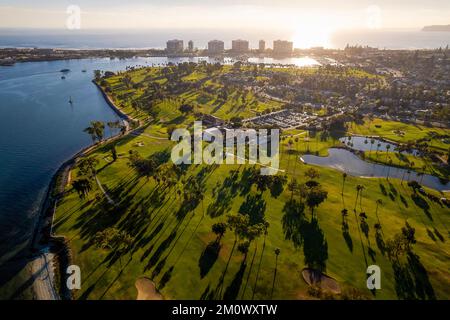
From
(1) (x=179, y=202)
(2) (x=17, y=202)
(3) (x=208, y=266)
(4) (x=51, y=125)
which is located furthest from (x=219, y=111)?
(3) (x=208, y=266)

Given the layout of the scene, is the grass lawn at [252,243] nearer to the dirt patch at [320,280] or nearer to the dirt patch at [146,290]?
the dirt patch at [146,290]

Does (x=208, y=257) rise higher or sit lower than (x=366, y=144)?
lower

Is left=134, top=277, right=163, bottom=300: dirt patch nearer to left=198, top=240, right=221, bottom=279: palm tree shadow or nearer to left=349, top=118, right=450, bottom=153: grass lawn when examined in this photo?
left=198, top=240, right=221, bottom=279: palm tree shadow

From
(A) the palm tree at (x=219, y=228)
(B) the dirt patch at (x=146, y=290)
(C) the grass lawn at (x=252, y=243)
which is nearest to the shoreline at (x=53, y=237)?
(C) the grass lawn at (x=252, y=243)

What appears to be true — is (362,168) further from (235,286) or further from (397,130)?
(235,286)

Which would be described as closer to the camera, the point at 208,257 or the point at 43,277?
the point at 43,277

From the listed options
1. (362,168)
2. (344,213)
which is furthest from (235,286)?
(362,168)

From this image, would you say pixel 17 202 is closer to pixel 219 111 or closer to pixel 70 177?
pixel 70 177
